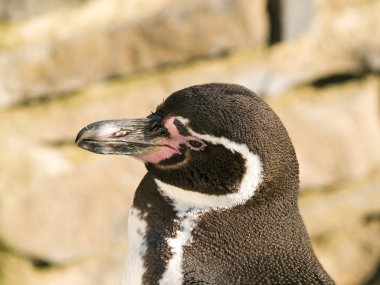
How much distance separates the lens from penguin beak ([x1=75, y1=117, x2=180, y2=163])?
3.94 ft

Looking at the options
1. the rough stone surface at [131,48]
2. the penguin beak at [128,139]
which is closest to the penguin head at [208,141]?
the penguin beak at [128,139]

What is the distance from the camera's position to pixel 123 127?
1.21 m

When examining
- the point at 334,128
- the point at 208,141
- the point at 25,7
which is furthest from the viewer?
the point at 334,128

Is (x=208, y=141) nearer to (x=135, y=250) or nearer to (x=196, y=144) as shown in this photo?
(x=196, y=144)

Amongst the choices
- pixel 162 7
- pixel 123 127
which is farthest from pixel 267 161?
pixel 162 7

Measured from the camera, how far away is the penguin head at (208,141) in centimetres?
113

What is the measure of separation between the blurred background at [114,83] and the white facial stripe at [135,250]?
2.56 feet

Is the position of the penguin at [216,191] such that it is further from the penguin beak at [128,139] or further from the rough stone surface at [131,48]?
the rough stone surface at [131,48]

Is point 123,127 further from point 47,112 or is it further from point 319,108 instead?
point 319,108

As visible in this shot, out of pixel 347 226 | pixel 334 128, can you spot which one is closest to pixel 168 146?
pixel 334 128

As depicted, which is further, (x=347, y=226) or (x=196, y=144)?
(x=347, y=226)

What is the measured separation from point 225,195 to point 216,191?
0.01 m

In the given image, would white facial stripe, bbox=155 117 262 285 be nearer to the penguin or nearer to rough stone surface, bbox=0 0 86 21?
the penguin

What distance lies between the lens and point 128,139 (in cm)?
121
